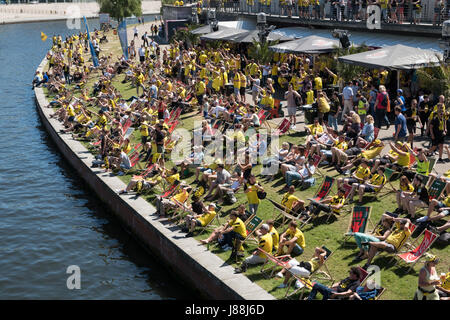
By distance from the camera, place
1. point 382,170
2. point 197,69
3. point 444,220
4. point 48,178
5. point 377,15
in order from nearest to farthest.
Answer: point 444,220 → point 382,170 → point 48,178 → point 377,15 → point 197,69

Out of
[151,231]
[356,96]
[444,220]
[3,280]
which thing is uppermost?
[356,96]

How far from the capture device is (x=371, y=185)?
14.7 meters

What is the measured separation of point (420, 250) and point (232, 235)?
4.03 meters

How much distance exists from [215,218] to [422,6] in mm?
14890

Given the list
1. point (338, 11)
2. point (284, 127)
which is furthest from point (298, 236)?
point (338, 11)

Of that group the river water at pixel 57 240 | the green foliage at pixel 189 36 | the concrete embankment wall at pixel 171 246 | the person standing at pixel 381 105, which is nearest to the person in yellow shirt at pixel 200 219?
the concrete embankment wall at pixel 171 246

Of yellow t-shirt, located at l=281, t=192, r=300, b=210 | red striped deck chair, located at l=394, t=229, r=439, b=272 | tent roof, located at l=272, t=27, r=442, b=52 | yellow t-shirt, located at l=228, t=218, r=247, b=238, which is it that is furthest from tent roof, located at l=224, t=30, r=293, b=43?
red striped deck chair, located at l=394, t=229, r=439, b=272

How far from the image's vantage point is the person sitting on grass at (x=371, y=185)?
48.0 feet

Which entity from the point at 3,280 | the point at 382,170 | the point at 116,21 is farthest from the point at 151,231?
the point at 116,21

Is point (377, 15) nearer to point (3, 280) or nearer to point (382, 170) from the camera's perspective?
point (382, 170)

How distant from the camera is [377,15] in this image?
86.7 feet

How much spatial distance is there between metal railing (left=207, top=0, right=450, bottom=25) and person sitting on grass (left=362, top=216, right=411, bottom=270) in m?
14.0

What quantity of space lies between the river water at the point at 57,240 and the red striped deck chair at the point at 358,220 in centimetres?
390

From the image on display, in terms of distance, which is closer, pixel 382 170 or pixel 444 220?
pixel 444 220
